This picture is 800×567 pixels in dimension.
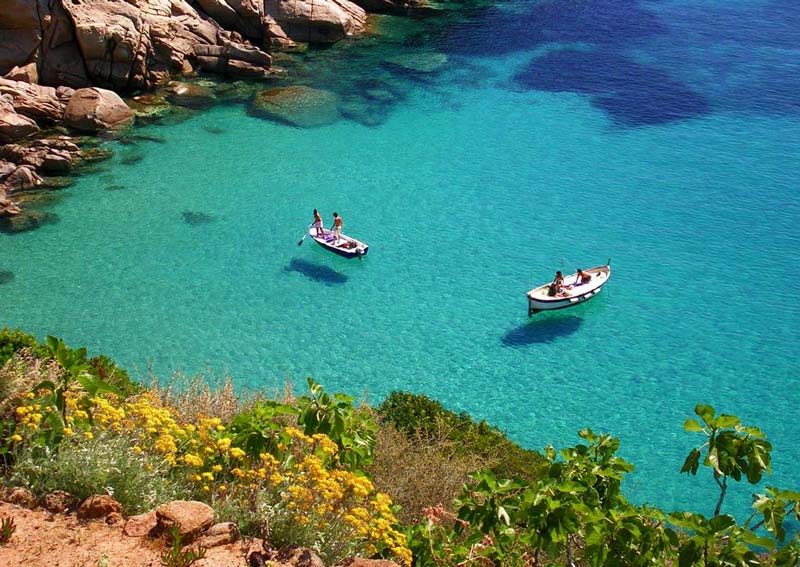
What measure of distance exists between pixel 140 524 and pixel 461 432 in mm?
9170

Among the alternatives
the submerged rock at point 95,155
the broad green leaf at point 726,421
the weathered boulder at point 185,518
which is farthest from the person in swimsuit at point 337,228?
the broad green leaf at point 726,421

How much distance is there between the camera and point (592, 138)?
116 ft

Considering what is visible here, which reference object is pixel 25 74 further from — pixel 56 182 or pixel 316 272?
pixel 316 272

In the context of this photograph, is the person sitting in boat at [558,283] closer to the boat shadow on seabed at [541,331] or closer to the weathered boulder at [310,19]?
the boat shadow on seabed at [541,331]

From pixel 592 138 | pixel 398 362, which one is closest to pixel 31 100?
pixel 398 362

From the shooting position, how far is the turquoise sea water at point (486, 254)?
21766 millimetres

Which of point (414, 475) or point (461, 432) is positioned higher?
point (414, 475)

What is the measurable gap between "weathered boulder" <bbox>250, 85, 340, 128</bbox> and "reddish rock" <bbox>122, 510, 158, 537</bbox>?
2775cm

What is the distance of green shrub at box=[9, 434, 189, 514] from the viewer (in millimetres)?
9742

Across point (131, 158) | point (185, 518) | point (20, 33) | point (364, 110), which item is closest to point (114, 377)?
point (185, 518)

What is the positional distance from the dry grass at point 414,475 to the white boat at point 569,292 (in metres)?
9.58

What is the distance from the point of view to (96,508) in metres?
9.50

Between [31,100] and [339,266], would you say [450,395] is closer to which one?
[339,266]

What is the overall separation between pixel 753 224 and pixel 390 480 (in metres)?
22.1
